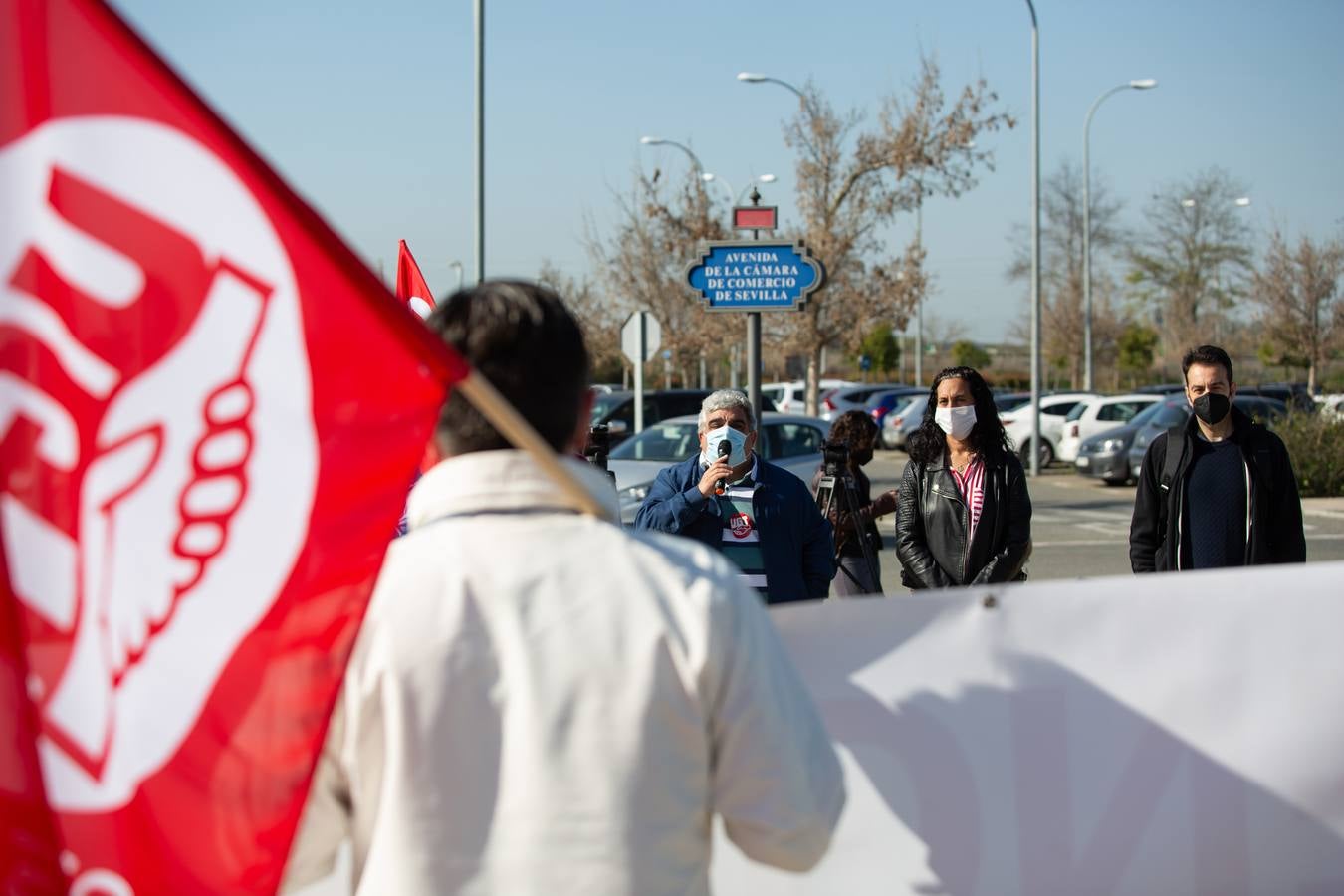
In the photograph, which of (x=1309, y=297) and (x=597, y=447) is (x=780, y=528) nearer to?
(x=597, y=447)

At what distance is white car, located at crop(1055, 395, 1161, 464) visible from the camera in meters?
27.7

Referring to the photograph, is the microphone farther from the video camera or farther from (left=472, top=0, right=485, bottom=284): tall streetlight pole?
(left=472, top=0, right=485, bottom=284): tall streetlight pole

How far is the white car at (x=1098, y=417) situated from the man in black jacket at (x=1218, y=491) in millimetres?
22835

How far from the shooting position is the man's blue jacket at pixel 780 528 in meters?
5.29

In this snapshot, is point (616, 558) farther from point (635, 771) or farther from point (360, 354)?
point (360, 354)

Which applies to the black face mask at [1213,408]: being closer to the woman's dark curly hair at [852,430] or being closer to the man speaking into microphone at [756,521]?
the man speaking into microphone at [756,521]

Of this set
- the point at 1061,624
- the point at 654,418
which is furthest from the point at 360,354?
the point at 654,418

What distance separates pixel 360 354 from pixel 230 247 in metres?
0.22

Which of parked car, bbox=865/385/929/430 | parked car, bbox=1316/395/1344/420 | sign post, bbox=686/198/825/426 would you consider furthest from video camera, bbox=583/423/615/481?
parked car, bbox=865/385/929/430

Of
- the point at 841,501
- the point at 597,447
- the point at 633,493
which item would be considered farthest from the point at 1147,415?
the point at 841,501

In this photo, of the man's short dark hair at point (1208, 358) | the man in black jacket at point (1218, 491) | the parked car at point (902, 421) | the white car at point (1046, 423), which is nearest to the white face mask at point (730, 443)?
the man in black jacket at point (1218, 491)

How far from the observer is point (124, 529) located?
1829 mm

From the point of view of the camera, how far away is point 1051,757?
2.80m

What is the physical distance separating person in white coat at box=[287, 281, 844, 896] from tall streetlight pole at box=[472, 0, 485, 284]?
16.2 meters
